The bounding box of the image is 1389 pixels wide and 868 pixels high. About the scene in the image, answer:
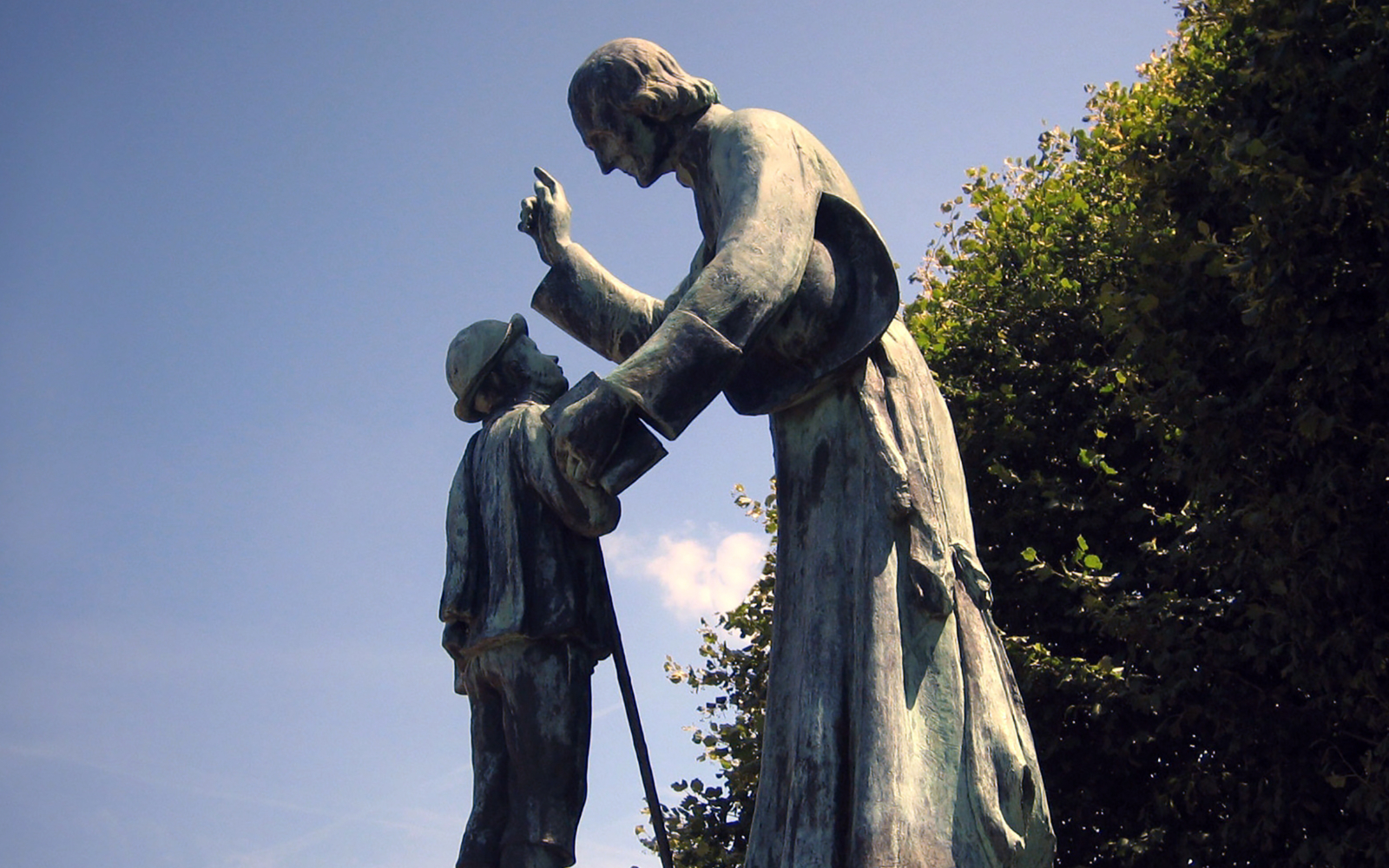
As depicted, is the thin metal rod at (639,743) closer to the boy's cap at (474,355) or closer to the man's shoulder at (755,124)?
the boy's cap at (474,355)

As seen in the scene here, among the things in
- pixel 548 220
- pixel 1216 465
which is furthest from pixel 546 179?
pixel 1216 465

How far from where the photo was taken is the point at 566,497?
4.02 m

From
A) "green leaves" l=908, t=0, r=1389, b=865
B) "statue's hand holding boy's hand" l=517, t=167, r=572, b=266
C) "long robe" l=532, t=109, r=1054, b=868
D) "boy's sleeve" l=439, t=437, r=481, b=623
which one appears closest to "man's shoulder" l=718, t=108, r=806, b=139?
"long robe" l=532, t=109, r=1054, b=868

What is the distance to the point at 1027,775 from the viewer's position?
348 cm

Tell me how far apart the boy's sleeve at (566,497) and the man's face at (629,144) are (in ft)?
2.49

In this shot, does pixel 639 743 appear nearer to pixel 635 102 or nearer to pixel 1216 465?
pixel 635 102

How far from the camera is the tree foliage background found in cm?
1049

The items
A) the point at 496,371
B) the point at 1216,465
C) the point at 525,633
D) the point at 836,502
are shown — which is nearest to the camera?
the point at 836,502

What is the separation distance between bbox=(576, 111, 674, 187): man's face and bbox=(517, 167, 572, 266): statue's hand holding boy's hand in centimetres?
39

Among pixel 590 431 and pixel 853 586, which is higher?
pixel 590 431

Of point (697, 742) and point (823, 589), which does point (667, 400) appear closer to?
point (823, 589)

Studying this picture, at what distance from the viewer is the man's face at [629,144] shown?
414 cm

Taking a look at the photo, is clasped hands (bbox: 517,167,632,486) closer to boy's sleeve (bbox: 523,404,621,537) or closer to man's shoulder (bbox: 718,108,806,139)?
boy's sleeve (bbox: 523,404,621,537)

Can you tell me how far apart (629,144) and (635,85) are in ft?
0.54
